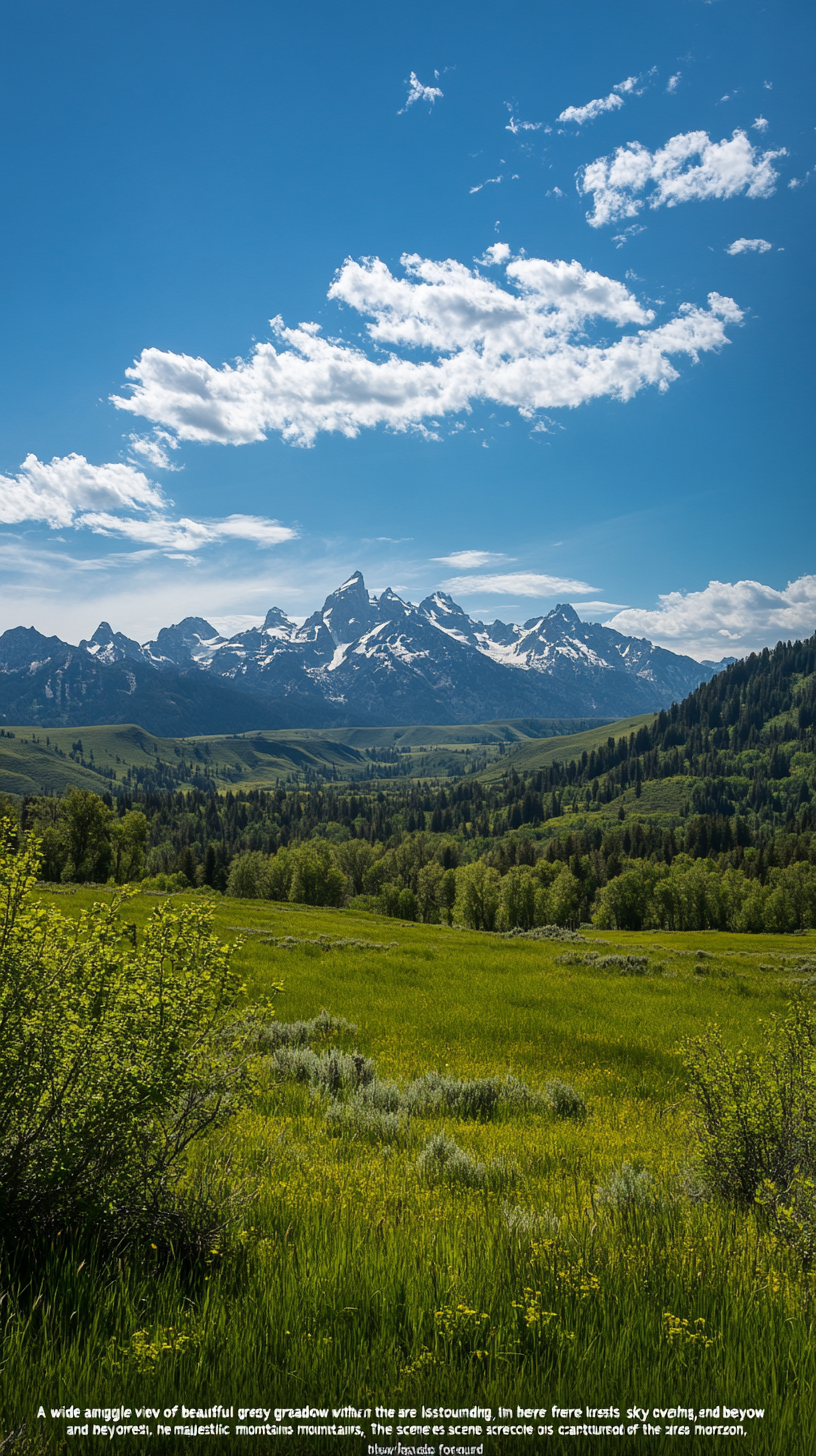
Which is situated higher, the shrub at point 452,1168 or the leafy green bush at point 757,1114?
the leafy green bush at point 757,1114

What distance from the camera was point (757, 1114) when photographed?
7141mm

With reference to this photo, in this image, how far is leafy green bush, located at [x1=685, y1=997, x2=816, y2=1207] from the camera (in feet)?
22.6

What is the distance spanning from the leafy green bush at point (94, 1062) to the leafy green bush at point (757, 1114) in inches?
230

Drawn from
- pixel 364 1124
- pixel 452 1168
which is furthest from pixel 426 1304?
pixel 364 1124

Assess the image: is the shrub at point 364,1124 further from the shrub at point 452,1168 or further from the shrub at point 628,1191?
the shrub at point 628,1191

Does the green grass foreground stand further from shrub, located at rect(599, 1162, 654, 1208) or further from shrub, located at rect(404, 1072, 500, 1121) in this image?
shrub, located at rect(404, 1072, 500, 1121)

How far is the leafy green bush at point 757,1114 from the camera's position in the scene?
271 inches

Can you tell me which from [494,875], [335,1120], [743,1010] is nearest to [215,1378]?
[335,1120]

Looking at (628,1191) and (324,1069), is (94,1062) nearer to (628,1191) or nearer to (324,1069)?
(628,1191)

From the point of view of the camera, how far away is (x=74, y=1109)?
4.25m

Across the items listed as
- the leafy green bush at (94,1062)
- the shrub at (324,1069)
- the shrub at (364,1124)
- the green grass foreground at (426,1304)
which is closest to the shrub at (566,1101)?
the green grass foreground at (426,1304)

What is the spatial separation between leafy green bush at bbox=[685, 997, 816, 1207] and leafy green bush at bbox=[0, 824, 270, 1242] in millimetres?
5837

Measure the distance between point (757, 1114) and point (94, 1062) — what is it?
23.8 ft

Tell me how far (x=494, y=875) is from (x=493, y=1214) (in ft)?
359
